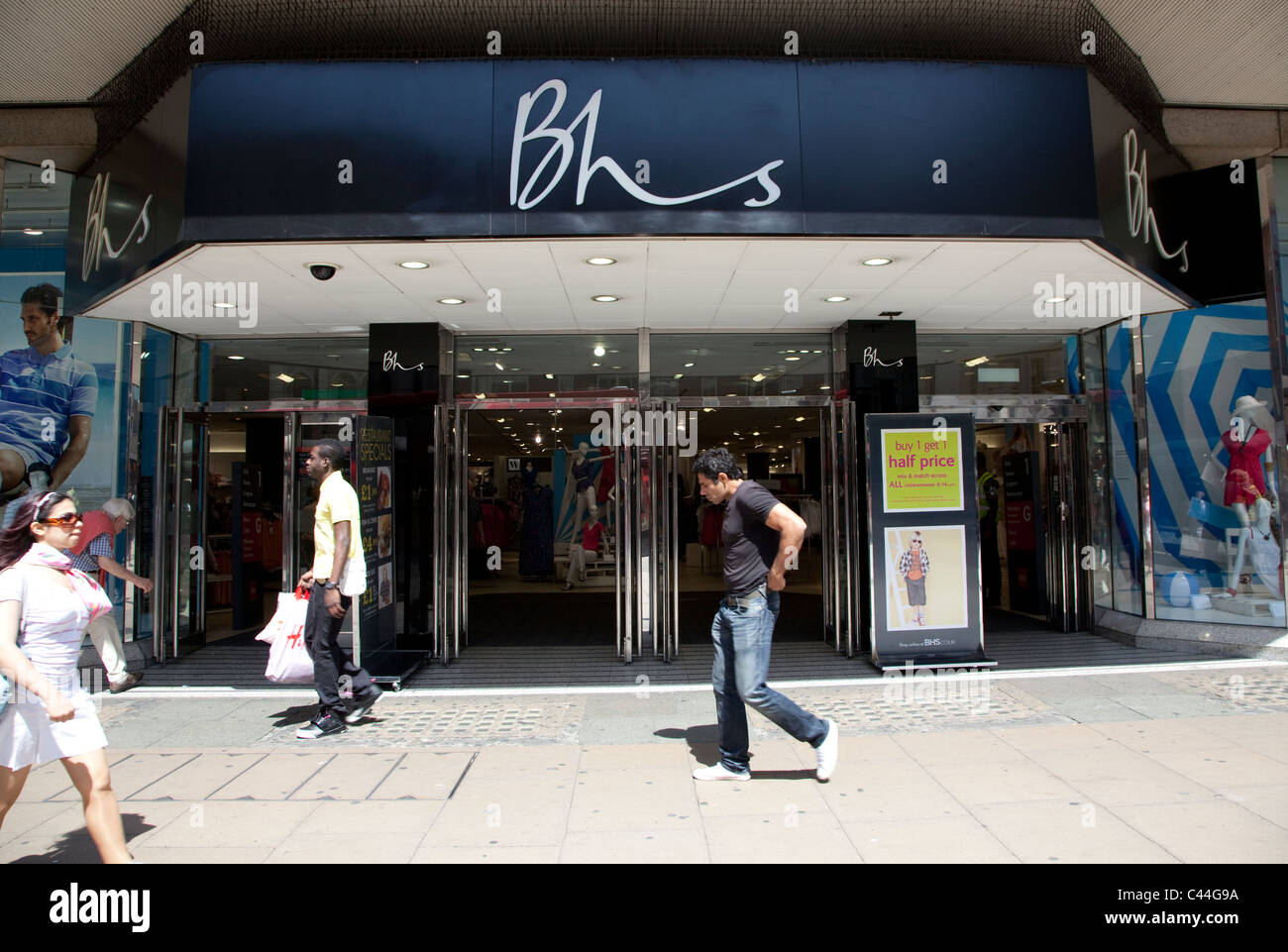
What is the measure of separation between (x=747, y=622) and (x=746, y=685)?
0.31m

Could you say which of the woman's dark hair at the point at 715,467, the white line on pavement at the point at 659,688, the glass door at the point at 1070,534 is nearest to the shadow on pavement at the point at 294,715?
the white line on pavement at the point at 659,688

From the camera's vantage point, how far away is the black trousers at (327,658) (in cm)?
514

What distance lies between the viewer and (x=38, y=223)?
7.50m

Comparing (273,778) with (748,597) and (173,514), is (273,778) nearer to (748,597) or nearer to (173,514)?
(748,597)

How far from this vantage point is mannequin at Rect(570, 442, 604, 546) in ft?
38.6

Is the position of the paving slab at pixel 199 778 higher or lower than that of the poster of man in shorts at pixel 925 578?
lower

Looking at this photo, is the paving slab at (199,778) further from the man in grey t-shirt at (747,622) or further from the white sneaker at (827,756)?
the white sneaker at (827,756)

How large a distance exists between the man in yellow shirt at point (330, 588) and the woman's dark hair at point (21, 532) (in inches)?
79.9

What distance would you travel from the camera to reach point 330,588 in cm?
512

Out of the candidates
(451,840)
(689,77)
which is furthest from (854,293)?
(451,840)

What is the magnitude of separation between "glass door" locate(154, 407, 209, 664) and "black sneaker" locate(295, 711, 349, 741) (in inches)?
118

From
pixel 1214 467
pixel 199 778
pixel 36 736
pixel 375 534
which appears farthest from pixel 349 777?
pixel 1214 467

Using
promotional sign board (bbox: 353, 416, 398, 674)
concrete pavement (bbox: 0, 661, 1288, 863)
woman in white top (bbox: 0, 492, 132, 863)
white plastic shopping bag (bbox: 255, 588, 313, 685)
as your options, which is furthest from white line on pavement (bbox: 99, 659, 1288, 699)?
woman in white top (bbox: 0, 492, 132, 863)

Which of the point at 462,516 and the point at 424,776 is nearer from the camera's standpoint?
the point at 424,776
